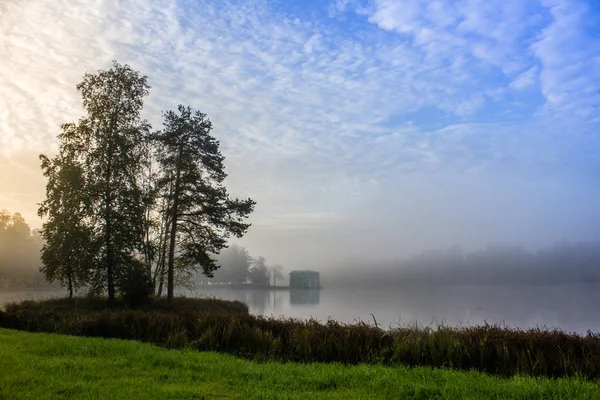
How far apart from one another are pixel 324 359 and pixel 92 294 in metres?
21.2

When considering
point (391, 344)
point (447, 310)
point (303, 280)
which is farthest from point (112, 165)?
point (303, 280)

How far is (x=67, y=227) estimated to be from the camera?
25.3m

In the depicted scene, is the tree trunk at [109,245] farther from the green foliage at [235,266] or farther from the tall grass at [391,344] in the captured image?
the green foliage at [235,266]

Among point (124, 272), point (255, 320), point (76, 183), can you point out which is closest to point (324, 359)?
point (255, 320)

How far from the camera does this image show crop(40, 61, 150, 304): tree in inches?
1008

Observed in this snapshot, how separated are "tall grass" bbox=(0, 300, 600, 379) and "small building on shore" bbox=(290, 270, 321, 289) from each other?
9230cm

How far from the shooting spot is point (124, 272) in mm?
25500

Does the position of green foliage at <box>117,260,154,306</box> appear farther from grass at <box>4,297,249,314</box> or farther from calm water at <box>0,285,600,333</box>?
calm water at <box>0,285,600,333</box>

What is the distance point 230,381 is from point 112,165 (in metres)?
23.3

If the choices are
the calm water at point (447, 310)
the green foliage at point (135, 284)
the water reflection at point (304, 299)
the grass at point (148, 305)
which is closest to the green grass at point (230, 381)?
the calm water at point (447, 310)

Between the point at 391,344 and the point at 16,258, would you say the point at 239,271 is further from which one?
the point at 391,344

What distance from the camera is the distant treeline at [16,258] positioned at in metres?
67.6

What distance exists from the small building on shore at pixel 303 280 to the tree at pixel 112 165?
78039 millimetres

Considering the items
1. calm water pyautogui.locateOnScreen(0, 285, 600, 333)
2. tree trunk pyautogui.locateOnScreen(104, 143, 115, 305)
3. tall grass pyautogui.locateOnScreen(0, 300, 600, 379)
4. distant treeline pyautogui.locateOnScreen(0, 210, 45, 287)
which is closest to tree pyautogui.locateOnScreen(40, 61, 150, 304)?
tree trunk pyautogui.locateOnScreen(104, 143, 115, 305)
